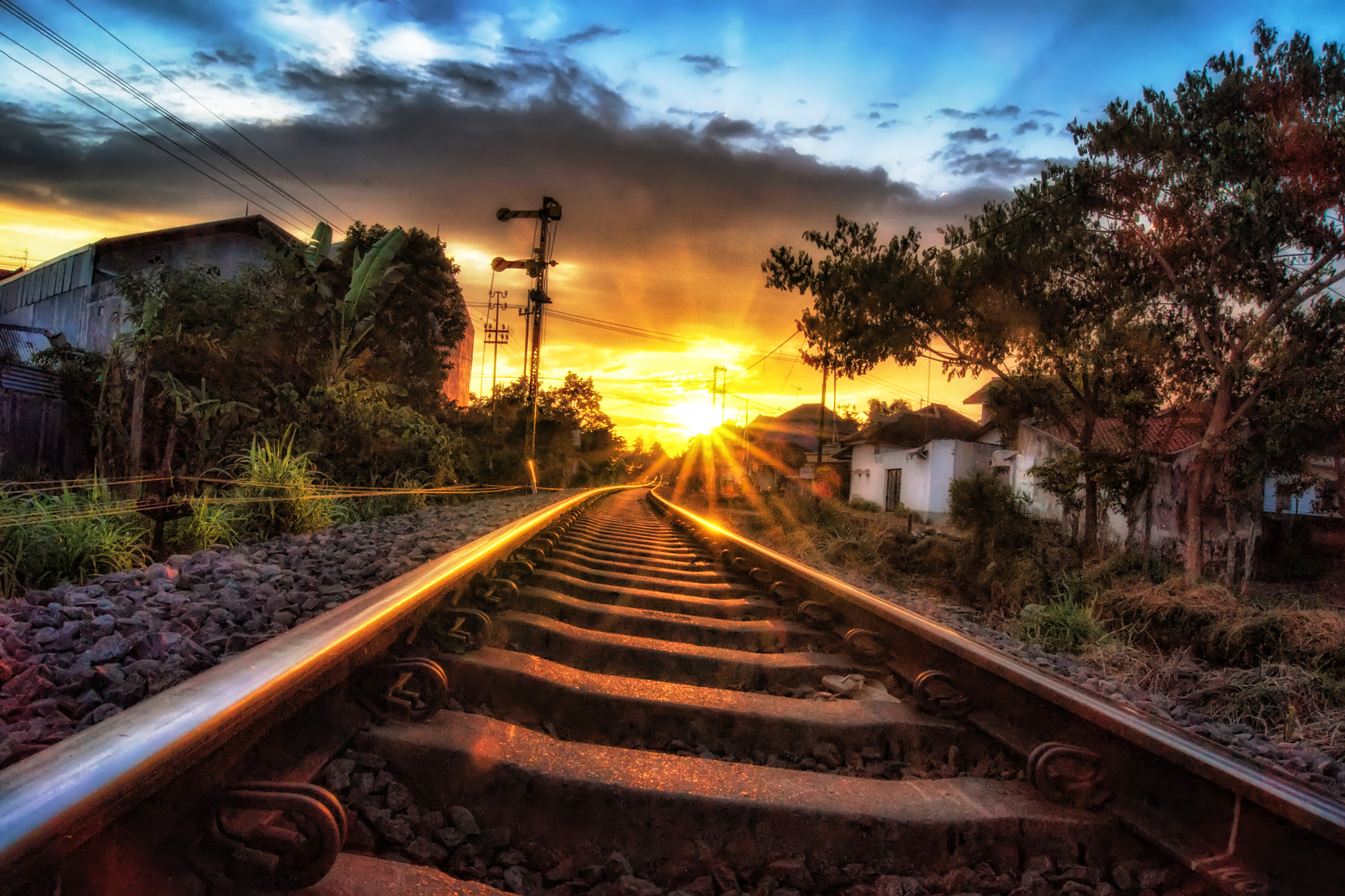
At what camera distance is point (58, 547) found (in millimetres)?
4211

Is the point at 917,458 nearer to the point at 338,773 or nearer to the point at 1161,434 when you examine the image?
the point at 1161,434

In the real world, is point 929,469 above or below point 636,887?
above

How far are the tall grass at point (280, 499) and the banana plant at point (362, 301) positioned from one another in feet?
17.6

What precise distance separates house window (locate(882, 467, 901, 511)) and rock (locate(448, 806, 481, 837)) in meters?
30.9

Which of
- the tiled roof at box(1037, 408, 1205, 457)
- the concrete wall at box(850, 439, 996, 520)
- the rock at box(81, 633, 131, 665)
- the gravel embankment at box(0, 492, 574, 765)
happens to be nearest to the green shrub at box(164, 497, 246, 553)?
the gravel embankment at box(0, 492, 574, 765)

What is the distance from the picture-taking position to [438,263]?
2048 centimetres

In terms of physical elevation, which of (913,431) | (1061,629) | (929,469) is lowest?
(1061,629)

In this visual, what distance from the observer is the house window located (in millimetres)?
31469

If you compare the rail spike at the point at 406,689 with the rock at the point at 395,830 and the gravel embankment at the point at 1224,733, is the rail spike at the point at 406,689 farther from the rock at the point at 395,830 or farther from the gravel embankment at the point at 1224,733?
the gravel embankment at the point at 1224,733

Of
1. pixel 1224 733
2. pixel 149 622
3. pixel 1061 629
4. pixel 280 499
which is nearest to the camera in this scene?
pixel 149 622

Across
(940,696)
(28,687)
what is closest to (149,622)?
(28,687)

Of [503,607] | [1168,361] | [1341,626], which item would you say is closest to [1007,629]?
[1341,626]

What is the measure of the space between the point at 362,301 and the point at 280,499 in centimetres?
944

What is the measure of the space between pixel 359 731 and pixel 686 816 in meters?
0.80
